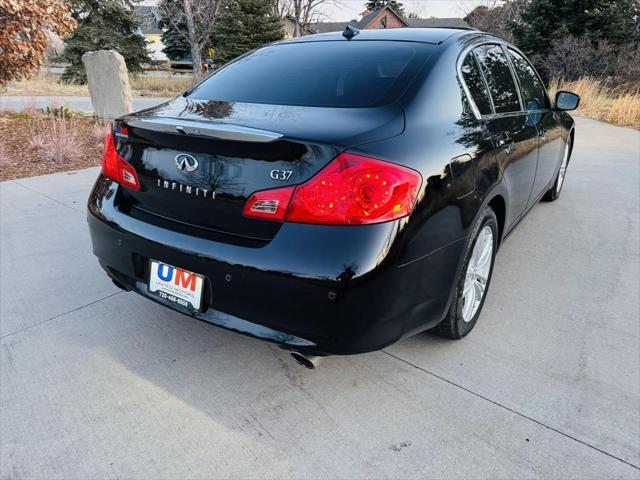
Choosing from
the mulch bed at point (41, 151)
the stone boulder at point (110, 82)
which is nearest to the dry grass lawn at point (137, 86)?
the stone boulder at point (110, 82)

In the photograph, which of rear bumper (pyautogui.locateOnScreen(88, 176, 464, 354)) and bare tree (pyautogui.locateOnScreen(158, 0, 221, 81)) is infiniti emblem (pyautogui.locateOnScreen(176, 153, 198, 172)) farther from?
bare tree (pyautogui.locateOnScreen(158, 0, 221, 81))

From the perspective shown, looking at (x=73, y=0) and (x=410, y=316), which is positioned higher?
(x=73, y=0)

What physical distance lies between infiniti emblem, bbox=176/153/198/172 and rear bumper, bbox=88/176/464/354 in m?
0.27

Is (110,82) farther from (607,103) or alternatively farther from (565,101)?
(607,103)

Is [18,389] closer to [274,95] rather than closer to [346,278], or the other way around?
[346,278]

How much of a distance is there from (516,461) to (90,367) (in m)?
1.90

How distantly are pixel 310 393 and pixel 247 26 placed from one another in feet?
81.1

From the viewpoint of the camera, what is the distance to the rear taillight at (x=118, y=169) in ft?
6.85

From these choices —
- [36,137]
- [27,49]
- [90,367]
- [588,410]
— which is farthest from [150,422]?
[27,49]

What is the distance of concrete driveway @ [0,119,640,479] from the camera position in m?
1.72

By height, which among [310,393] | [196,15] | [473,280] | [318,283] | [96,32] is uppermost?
[196,15]

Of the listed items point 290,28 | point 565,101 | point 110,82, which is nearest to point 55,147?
point 110,82

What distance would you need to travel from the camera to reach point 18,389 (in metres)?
2.05

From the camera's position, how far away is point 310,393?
206cm
